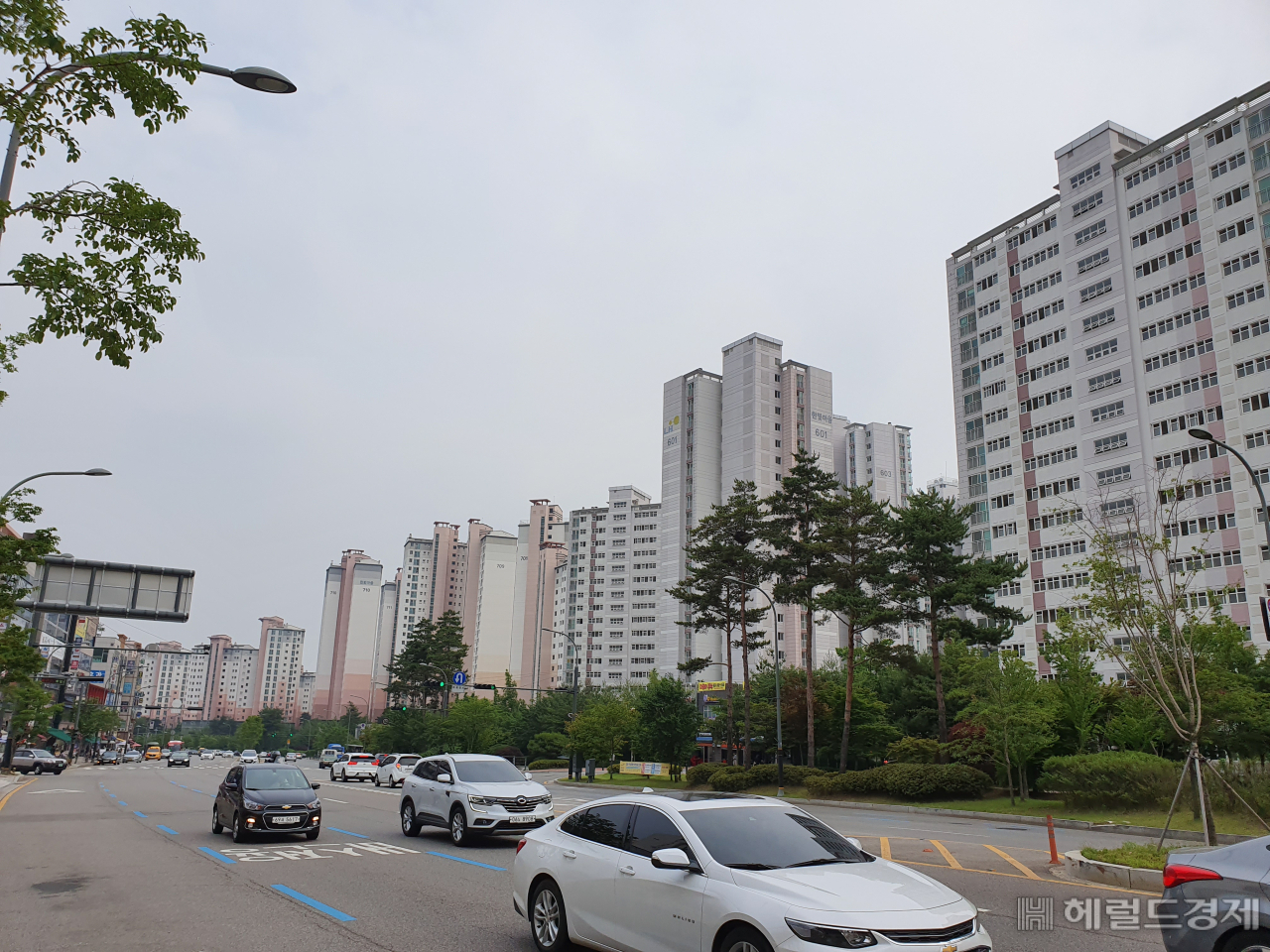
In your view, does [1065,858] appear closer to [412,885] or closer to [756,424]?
[412,885]

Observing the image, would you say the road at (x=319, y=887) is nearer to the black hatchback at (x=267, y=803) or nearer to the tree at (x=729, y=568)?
the black hatchback at (x=267, y=803)

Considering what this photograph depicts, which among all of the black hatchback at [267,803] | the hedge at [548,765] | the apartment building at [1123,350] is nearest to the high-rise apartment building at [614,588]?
the hedge at [548,765]

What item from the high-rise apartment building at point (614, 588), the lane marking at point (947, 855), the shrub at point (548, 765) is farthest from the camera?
the high-rise apartment building at point (614, 588)

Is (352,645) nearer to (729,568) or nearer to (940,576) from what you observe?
(729,568)

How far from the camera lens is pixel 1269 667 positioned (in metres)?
32.9

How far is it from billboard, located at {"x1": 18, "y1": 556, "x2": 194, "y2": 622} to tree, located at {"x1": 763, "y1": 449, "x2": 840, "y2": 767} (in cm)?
2695

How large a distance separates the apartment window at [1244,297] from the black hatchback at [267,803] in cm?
6608

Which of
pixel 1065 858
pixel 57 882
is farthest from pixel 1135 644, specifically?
pixel 57 882

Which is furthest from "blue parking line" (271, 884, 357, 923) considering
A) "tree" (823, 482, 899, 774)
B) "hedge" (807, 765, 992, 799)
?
"tree" (823, 482, 899, 774)

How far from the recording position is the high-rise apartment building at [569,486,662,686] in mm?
131125

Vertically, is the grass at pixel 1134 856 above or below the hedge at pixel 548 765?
above

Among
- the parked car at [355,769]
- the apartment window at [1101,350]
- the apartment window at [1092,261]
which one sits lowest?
the parked car at [355,769]

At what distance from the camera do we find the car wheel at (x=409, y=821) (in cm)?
1795

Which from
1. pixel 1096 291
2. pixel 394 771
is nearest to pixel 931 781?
pixel 394 771
